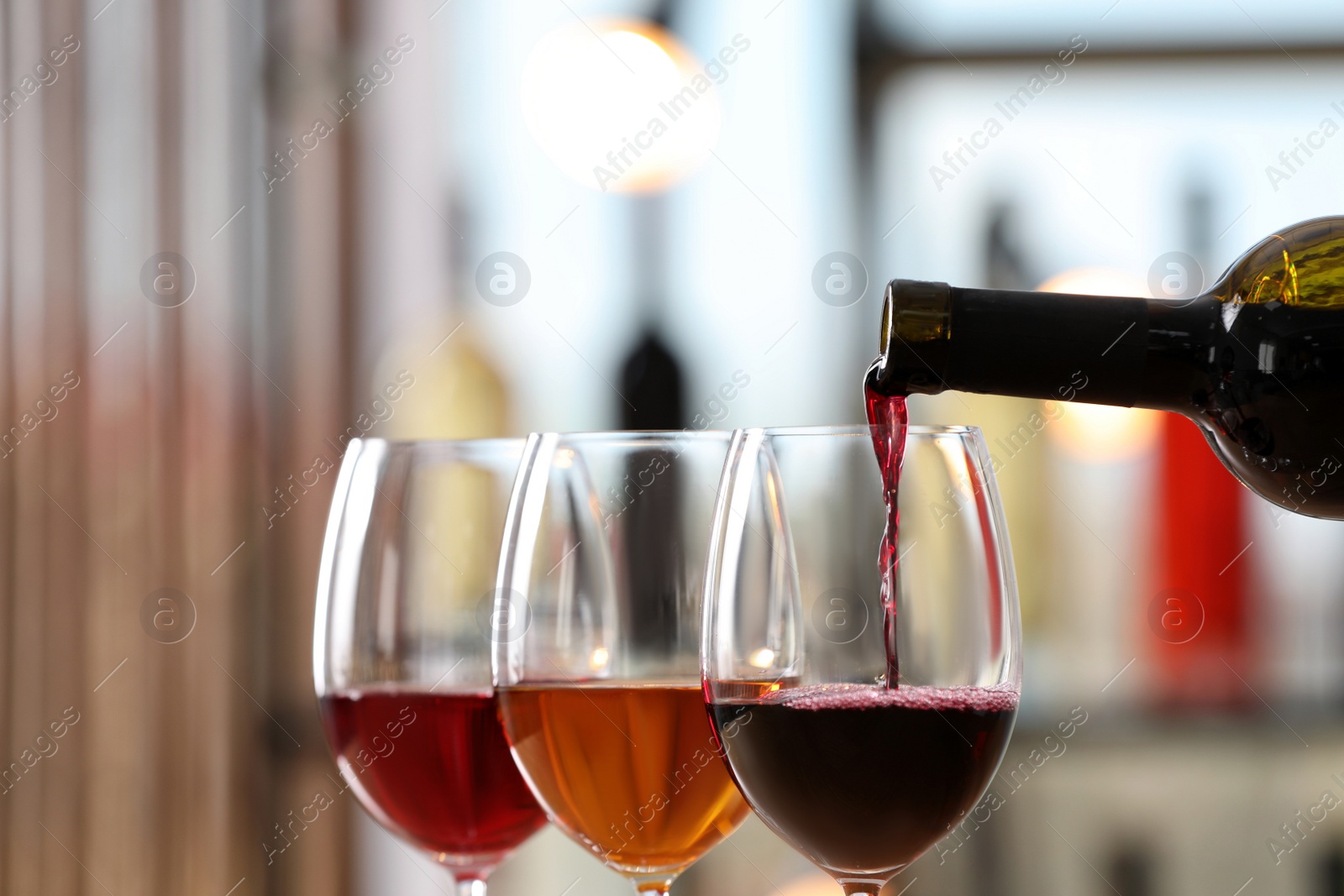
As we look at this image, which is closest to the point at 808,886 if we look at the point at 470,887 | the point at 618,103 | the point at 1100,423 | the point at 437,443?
the point at 1100,423

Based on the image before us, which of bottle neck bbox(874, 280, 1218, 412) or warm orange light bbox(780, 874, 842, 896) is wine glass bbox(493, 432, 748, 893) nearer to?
bottle neck bbox(874, 280, 1218, 412)

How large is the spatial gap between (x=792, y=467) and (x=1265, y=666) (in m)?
1.39

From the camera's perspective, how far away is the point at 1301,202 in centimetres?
174

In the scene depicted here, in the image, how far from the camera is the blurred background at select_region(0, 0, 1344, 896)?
1.70m

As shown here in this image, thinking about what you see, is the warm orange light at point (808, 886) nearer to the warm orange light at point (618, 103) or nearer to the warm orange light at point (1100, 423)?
the warm orange light at point (1100, 423)

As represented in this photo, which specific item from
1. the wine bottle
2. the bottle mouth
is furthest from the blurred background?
the bottle mouth

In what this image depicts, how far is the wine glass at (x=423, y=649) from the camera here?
646 mm

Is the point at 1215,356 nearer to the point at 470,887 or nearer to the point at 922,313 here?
the point at 922,313

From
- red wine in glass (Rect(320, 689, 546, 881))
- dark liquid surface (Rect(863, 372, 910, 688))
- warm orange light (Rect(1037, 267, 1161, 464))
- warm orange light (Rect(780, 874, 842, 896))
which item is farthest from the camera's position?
warm orange light (Rect(780, 874, 842, 896))

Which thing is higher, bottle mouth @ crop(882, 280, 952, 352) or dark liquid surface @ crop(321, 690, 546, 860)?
bottle mouth @ crop(882, 280, 952, 352)

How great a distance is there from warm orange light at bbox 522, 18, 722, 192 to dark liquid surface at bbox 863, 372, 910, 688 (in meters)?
1.29

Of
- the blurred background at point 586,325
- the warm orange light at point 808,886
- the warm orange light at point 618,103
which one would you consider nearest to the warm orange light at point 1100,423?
the blurred background at point 586,325

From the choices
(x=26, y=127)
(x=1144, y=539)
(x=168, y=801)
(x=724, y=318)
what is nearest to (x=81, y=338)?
(x=26, y=127)

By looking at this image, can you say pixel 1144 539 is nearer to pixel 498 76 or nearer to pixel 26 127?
pixel 498 76
